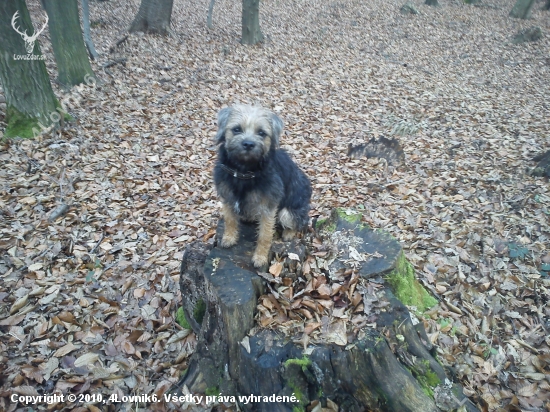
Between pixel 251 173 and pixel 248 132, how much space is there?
0.51 meters

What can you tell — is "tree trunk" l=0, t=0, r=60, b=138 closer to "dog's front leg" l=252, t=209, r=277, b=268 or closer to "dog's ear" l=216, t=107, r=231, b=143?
"dog's ear" l=216, t=107, r=231, b=143

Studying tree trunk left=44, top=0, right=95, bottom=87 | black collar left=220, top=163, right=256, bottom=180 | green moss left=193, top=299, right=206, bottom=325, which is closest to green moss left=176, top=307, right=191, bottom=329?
green moss left=193, top=299, right=206, bottom=325

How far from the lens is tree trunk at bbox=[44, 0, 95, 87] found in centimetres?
954

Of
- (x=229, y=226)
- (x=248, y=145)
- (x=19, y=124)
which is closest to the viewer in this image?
(x=248, y=145)

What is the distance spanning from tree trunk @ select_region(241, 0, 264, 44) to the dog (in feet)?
42.6

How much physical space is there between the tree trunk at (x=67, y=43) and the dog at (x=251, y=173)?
308 inches

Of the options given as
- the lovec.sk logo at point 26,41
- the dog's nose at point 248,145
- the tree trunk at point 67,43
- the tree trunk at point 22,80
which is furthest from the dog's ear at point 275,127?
the tree trunk at point 67,43

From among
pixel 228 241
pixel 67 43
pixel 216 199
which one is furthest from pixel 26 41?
pixel 228 241

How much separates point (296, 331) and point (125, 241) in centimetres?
388

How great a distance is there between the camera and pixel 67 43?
9781mm

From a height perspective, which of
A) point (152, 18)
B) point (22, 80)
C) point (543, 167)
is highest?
point (152, 18)

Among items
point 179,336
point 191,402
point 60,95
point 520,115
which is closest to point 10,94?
point 60,95

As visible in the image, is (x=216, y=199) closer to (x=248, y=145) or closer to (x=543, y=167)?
(x=248, y=145)

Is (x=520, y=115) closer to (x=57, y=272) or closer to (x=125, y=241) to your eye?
(x=125, y=241)
